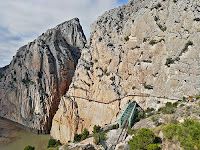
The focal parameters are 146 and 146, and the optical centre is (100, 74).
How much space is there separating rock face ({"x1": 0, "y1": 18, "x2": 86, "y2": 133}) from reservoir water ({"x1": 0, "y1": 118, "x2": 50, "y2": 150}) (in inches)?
77.1

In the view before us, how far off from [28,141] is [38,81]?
48.6ft

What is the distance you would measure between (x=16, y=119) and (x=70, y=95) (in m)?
24.9

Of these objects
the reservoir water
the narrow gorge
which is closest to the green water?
the reservoir water

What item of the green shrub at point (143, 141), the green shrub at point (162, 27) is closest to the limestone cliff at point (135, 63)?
the green shrub at point (162, 27)

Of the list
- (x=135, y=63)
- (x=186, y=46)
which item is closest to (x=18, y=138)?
(x=135, y=63)

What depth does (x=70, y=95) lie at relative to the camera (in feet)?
93.5

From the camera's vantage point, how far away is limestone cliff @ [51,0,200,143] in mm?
17297

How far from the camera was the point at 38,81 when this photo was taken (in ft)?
129

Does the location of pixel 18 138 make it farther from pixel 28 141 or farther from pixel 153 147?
pixel 153 147

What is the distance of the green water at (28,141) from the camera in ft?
98.1

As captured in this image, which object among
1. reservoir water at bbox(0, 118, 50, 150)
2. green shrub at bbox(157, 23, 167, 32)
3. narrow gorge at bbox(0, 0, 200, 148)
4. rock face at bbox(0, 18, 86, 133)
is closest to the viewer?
narrow gorge at bbox(0, 0, 200, 148)

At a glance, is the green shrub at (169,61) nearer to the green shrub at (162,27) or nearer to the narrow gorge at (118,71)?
the narrow gorge at (118,71)

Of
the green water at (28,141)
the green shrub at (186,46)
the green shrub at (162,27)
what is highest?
the green shrub at (162,27)

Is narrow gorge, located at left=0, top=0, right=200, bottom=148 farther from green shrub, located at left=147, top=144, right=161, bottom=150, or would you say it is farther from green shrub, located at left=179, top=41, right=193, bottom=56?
green shrub, located at left=147, top=144, right=161, bottom=150
